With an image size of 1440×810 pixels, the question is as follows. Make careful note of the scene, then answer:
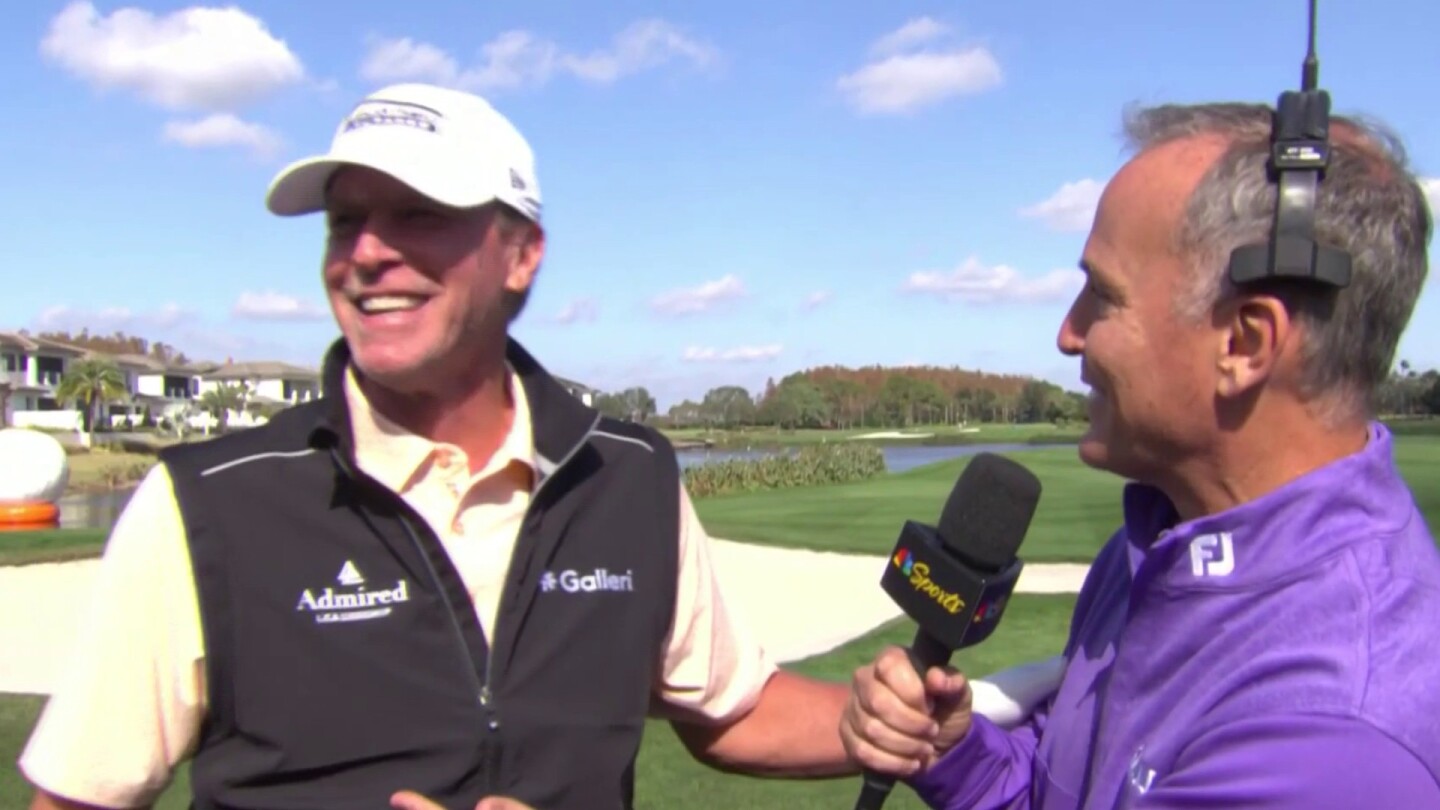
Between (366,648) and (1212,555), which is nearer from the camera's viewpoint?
(1212,555)

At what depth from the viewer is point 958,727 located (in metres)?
2.29

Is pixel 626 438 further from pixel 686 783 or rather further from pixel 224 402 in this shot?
pixel 224 402

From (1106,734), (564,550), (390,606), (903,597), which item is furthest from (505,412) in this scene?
(1106,734)

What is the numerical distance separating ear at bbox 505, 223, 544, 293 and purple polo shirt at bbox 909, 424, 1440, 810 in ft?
4.48

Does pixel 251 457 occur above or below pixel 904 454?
above

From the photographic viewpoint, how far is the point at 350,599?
2312 millimetres

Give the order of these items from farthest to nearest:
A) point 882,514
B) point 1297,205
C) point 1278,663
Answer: point 882,514, point 1297,205, point 1278,663

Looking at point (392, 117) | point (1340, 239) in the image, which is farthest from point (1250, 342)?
point (392, 117)

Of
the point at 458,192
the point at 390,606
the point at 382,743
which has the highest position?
the point at 458,192

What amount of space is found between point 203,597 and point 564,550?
0.67 meters

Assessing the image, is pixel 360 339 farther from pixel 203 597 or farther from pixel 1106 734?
pixel 1106 734

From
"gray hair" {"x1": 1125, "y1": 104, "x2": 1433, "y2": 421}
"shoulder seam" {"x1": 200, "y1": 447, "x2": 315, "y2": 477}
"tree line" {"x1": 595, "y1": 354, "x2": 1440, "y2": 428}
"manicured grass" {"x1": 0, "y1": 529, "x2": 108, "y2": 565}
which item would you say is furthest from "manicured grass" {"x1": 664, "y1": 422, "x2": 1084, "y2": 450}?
"gray hair" {"x1": 1125, "y1": 104, "x2": 1433, "y2": 421}

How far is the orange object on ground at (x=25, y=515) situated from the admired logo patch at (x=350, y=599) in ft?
47.3

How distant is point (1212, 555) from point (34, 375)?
8773cm
